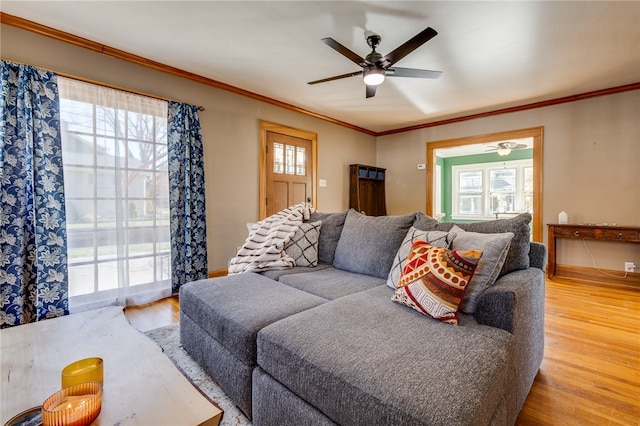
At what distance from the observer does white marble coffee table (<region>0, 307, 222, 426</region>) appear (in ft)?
2.63

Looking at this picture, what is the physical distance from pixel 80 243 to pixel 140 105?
1.48m

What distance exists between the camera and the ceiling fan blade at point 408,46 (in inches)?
79.3

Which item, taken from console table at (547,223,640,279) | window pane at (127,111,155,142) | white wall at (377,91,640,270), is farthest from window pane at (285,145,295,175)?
console table at (547,223,640,279)

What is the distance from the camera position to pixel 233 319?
141 cm

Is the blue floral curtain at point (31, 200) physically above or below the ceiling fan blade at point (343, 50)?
below

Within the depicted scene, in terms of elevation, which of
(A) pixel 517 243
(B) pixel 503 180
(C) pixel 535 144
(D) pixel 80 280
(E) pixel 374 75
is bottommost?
(D) pixel 80 280

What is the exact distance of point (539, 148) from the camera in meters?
4.27

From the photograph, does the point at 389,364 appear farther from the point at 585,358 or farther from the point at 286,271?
the point at 585,358

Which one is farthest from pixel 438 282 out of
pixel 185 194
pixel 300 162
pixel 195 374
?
pixel 300 162

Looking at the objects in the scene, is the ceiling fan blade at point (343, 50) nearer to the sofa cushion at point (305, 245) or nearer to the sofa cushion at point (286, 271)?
the sofa cushion at point (305, 245)

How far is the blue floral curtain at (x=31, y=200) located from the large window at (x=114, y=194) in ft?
0.35

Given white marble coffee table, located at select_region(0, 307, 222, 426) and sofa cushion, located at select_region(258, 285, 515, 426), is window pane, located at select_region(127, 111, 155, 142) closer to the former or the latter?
white marble coffee table, located at select_region(0, 307, 222, 426)

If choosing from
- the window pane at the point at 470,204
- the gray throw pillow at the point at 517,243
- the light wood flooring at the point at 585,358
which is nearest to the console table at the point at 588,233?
the light wood flooring at the point at 585,358

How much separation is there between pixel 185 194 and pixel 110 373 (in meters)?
2.51
